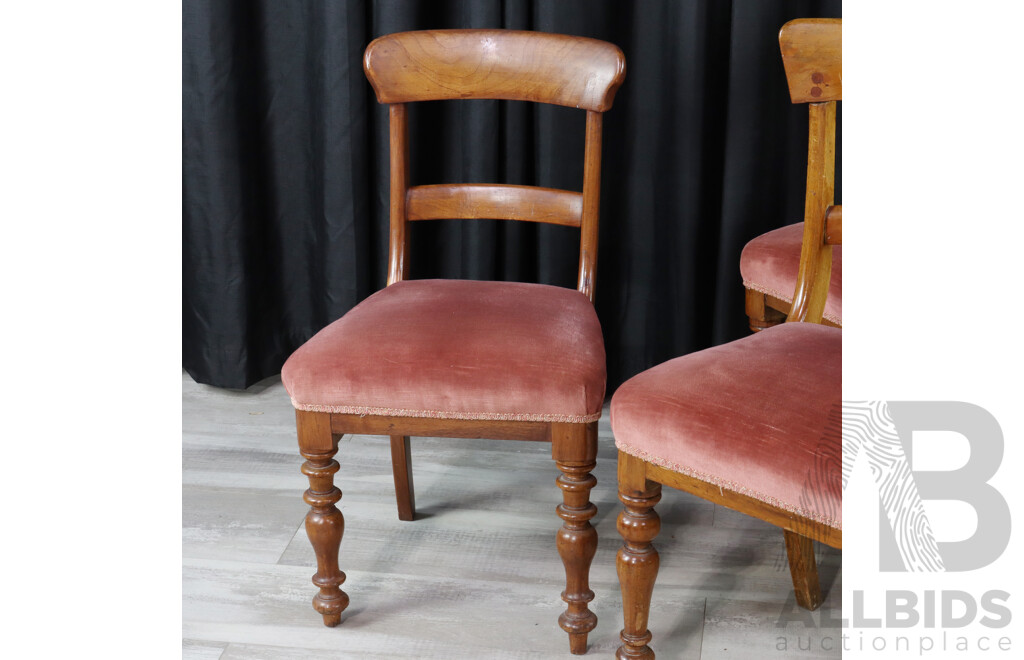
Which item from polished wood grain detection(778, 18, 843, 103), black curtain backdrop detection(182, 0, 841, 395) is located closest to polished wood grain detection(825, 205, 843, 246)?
polished wood grain detection(778, 18, 843, 103)

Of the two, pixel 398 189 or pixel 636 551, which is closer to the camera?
pixel 636 551

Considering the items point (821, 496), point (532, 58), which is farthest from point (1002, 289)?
point (532, 58)

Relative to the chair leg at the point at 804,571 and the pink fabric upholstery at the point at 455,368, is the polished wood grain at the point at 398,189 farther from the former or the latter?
the chair leg at the point at 804,571

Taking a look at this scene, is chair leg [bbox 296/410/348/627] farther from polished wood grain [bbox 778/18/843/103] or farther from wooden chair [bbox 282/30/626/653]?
polished wood grain [bbox 778/18/843/103]

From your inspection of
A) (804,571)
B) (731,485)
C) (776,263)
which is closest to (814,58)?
(776,263)

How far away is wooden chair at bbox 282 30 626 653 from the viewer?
122 centimetres

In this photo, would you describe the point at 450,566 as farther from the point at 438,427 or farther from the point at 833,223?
the point at 833,223

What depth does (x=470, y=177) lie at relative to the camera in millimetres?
2053

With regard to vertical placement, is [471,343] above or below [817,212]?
below

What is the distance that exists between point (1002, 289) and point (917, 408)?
0.10 metres

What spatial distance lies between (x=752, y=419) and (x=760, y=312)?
2.24ft

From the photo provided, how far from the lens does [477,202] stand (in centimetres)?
160

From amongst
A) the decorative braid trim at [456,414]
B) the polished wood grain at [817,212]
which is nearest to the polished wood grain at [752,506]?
the decorative braid trim at [456,414]
